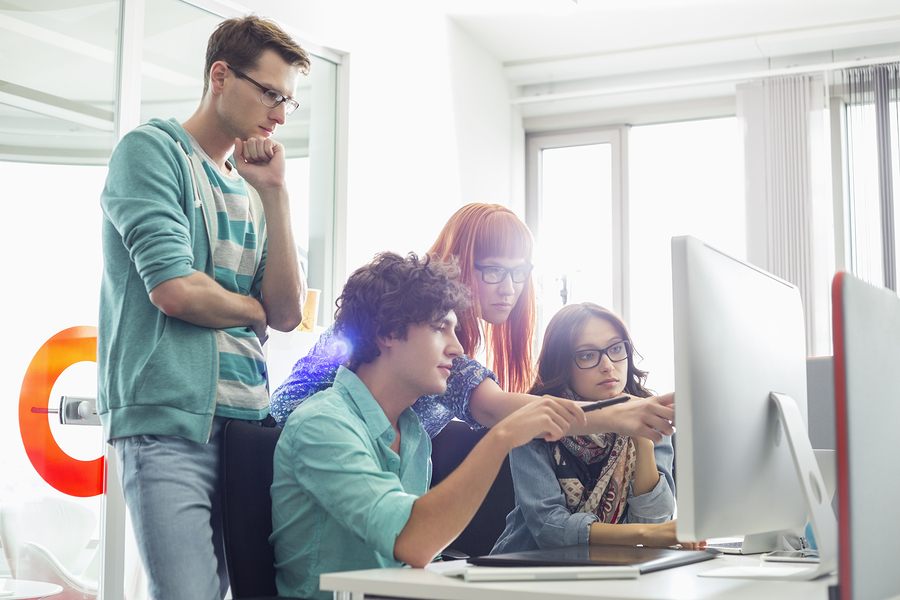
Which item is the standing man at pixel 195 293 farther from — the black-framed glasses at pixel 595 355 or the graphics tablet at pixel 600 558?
the black-framed glasses at pixel 595 355

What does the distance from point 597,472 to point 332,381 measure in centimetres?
61

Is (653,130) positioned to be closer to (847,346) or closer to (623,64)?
(623,64)

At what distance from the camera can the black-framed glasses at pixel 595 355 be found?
184 cm

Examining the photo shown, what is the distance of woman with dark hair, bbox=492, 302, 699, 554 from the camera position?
5.04ft

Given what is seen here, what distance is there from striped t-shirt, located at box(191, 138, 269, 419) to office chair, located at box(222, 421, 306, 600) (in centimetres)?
8

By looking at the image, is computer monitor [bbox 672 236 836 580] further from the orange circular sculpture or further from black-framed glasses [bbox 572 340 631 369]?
the orange circular sculpture

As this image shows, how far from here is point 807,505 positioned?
104cm

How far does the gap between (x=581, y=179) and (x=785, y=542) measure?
455cm

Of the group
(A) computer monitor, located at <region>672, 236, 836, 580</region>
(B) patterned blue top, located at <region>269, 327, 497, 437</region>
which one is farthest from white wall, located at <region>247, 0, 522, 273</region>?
(A) computer monitor, located at <region>672, 236, 836, 580</region>

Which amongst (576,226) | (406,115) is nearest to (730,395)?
(406,115)

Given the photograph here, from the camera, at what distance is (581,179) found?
18.8 ft

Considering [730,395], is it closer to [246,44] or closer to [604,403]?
[604,403]

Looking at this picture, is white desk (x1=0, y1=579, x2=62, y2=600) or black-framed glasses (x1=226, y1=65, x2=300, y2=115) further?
white desk (x1=0, y1=579, x2=62, y2=600)

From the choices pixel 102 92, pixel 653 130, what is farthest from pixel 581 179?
pixel 102 92
